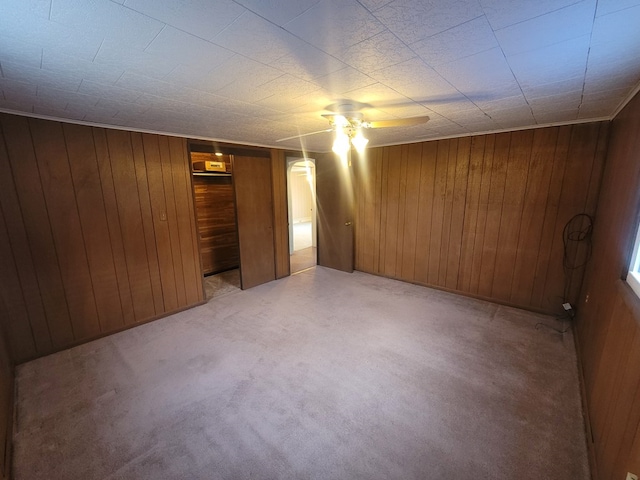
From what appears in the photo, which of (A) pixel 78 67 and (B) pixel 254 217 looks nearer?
(A) pixel 78 67

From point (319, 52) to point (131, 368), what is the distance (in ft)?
9.48

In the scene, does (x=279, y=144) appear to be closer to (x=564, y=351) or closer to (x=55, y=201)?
(x=55, y=201)

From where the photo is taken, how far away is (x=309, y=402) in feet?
6.49

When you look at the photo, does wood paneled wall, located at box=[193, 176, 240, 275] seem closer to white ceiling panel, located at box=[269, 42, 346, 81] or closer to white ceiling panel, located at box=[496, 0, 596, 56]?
white ceiling panel, located at box=[269, 42, 346, 81]

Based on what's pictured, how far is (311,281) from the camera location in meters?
4.52

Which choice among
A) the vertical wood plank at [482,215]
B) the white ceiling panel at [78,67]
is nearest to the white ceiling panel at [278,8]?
the white ceiling panel at [78,67]

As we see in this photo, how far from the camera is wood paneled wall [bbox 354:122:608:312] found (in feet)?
A: 9.72

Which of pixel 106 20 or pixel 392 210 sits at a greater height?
pixel 106 20

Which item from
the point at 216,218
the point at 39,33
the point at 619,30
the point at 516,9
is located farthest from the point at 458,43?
the point at 216,218

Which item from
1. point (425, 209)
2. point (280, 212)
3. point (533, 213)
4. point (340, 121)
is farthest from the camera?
point (280, 212)

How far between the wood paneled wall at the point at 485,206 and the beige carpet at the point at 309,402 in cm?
62

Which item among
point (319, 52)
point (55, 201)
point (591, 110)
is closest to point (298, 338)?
point (319, 52)

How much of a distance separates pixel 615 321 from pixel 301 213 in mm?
10397

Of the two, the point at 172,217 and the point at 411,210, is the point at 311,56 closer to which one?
the point at 172,217
